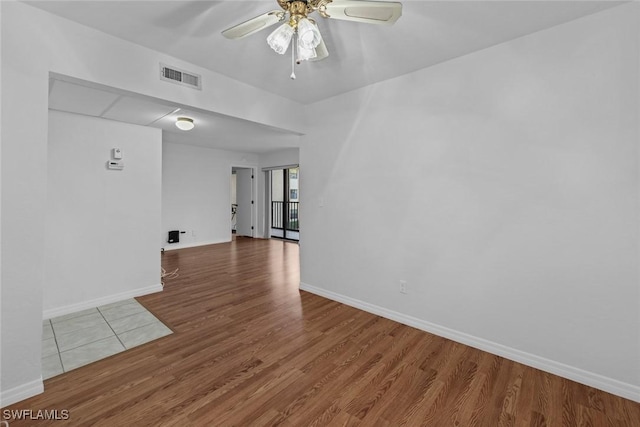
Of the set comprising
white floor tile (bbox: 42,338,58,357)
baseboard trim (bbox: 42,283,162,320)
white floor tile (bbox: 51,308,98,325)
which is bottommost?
white floor tile (bbox: 42,338,58,357)

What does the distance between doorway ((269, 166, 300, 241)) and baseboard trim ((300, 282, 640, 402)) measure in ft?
17.1

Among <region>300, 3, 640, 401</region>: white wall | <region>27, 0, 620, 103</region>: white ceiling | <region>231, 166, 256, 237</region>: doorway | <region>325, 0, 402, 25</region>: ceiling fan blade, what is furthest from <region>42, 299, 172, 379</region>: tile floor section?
<region>231, 166, 256, 237</region>: doorway

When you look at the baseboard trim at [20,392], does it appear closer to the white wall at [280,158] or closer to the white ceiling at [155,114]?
the white ceiling at [155,114]

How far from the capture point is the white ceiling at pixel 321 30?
174cm

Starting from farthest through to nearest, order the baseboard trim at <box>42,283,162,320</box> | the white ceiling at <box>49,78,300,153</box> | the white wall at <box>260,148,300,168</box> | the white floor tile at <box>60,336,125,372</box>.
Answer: the white wall at <box>260,148,300,168</box> < the baseboard trim at <box>42,283,162,320</box> < the white ceiling at <box>49,78,300,153</box> < the white floor tile at <box>60,336,125,372</box>

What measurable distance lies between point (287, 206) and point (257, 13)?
652 cm

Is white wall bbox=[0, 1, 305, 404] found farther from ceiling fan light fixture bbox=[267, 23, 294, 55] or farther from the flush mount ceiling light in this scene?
the flush mount ceiling light

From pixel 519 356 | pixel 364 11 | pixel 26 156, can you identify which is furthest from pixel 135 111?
pixel 519 356

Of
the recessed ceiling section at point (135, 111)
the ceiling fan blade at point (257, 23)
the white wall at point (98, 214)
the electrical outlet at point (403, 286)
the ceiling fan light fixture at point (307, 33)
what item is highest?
the recessed ceiling section at point (135, 111)

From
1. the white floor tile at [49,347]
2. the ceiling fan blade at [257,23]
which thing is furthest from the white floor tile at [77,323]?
the ceiling fan blade at [257,23]

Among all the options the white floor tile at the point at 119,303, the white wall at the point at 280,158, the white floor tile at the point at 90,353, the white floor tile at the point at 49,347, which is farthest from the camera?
the white wall at the point at 280,158

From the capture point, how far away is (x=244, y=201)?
8289 millimetres

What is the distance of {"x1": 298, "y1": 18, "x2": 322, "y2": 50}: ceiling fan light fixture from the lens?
4.70ft

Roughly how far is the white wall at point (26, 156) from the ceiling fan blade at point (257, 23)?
3.71ft
